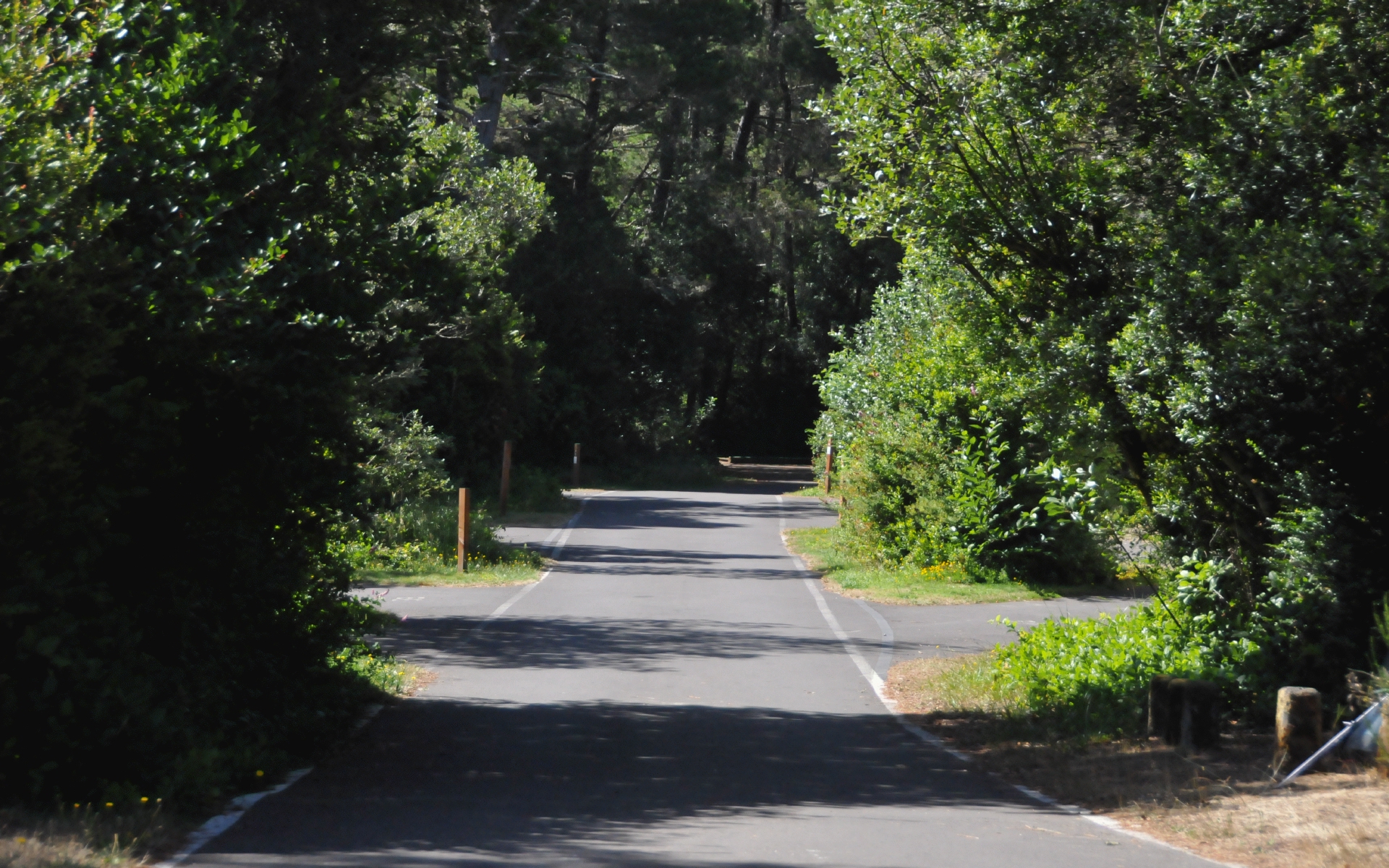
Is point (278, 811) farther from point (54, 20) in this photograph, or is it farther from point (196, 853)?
point (54, 20)

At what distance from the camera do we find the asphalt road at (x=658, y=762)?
684 centimetres

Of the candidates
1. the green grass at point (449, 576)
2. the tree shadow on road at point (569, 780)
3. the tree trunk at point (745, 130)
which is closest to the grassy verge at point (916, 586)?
the green grass at point (449, 576)

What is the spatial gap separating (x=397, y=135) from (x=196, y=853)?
621cm

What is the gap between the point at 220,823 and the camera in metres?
7.07

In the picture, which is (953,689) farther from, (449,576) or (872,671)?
(449,576)

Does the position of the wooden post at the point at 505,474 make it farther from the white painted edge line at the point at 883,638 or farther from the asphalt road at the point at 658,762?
the white painted edge line at the point at 883,638

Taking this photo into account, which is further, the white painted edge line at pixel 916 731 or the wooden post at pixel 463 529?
the wooden post at pixel 463 529

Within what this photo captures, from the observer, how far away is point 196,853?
6.44 metres

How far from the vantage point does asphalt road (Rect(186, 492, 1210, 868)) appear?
6840 mm

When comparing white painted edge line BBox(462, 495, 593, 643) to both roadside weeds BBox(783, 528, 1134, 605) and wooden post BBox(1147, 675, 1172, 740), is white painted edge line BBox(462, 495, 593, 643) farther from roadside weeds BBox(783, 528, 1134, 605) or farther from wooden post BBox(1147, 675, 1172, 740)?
wooden post BBox(1147, 675, 1172, 740)

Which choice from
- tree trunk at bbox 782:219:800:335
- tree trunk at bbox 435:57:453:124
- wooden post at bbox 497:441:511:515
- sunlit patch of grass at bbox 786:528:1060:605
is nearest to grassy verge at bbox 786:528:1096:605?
sunlit patch of grass at bbox 786:528:1060:605

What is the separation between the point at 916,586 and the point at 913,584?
0.47 feet

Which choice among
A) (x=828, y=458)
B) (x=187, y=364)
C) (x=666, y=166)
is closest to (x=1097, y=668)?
(x=187, y=364)

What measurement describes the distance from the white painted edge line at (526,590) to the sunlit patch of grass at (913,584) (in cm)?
465
